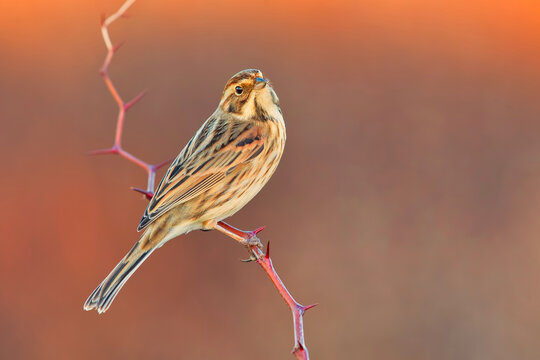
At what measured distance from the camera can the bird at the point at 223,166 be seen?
3.96 m

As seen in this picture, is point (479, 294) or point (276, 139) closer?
point (276, 139)

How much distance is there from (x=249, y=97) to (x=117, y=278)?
1208 millimetres

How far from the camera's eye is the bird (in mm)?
3959

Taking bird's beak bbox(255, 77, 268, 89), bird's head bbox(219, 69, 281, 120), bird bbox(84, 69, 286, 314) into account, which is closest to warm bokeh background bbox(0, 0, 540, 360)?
bird bbox(84, 69, 286, 314)

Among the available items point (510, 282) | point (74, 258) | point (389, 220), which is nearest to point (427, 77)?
point (389, 220)

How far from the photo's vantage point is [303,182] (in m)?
8.30

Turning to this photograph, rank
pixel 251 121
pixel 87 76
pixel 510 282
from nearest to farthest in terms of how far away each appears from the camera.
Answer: pixel 251 121 < pixel 510 282 < pixel 87 76

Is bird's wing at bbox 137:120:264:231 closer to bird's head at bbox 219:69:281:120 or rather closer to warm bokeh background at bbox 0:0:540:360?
bird's head at bbox 219:69:281:120

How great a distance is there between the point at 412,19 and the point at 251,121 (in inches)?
263

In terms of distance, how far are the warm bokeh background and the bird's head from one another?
3385 mm

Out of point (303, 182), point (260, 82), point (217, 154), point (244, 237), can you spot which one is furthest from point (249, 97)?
point (303, 182)

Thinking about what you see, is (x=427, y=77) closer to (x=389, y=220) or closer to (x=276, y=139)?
(x=389, y=220)

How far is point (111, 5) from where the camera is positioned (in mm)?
9367

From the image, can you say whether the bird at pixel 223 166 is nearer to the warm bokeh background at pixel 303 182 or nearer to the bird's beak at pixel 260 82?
the bird's beak at pixel 260 82
